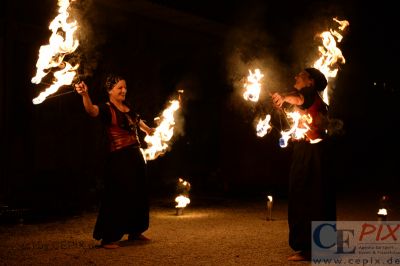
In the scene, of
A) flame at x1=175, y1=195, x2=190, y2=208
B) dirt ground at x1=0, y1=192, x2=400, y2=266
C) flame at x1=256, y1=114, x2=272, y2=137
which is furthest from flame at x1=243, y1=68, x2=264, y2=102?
flame at x1=175, y1=195, x2=190, y2=208

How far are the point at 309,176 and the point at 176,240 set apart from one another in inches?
89.0

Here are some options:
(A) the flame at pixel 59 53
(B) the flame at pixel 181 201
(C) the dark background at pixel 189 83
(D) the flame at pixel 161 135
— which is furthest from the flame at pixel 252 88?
(B) the flame at pixel 181 201

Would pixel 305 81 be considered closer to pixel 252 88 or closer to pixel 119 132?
pixel 252 88

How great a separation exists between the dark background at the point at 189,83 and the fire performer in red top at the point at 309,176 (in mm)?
3983

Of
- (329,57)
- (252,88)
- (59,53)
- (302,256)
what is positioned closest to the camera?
(302,256)

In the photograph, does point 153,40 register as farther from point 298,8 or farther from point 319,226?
point 319,226

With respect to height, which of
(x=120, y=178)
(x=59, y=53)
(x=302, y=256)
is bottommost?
(x=302, y=256)

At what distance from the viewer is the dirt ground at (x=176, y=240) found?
662 centimetres

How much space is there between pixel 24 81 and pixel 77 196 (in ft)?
8.38

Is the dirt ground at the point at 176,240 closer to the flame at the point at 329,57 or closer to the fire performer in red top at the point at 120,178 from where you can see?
the fire performer in red top at the point at 120,178

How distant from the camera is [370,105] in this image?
20.3 metres

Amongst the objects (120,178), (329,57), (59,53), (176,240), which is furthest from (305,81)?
(59,53)

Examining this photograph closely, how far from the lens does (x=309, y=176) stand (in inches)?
260

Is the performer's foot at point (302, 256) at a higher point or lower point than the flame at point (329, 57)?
lower
